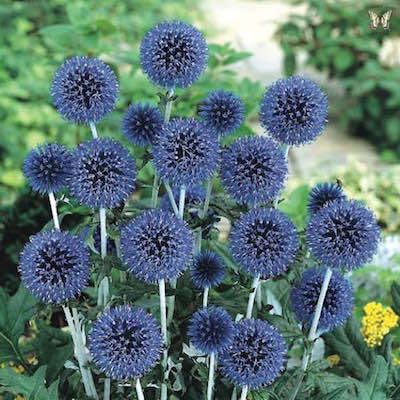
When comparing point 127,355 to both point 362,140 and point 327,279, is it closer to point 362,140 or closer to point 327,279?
point 327,279

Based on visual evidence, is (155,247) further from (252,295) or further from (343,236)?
(343,236)

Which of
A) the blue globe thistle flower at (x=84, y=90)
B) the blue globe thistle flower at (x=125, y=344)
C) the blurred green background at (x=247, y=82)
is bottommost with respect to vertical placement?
the blurred green background at (x=247, y=82)

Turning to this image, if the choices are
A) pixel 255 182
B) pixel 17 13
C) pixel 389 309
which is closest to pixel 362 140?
pixel 17 13

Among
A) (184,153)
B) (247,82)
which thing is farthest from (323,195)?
(247,82)

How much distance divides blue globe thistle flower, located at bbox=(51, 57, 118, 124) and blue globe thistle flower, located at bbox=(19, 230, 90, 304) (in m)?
0.23

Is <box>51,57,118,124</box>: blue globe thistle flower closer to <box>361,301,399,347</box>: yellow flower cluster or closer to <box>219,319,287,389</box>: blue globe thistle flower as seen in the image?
<box>219,319,287,389</box>: blue globe thistle flower

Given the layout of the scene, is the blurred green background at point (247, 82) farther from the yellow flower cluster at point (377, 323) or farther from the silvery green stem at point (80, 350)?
the silvery green stem at point (80, 350)

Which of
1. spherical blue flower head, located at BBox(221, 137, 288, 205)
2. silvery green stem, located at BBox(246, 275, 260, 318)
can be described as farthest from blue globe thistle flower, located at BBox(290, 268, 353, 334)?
spherical blue flower head, located at BBox(221, 137, 288, 205)

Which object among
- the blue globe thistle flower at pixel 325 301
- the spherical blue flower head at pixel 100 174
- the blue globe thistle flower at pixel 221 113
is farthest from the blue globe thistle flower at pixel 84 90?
the blue globe thistle flower at pixel 325 301

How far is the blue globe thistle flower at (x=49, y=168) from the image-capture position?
1.59 metres

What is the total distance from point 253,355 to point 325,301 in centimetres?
22

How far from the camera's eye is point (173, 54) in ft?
5.04

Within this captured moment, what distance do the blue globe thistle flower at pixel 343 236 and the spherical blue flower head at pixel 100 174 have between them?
35 cm

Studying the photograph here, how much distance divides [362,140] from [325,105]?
376 cm
